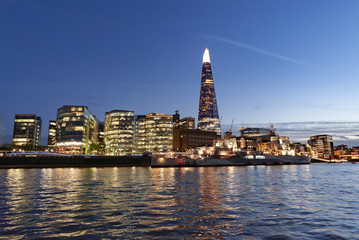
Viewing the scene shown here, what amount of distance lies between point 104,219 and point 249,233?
10239mm

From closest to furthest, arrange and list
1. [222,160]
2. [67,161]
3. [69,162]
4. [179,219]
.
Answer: [179,219], [67,161], [69,162], [222,160]

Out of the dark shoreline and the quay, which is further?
the quay

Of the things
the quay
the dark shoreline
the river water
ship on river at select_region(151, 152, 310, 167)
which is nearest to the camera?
the river water

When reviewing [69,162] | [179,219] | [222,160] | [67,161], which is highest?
[67,161]

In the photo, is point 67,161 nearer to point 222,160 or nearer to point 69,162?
point 69,162

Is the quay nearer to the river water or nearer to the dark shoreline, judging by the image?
the dark shoreline

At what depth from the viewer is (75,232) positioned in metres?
15.0

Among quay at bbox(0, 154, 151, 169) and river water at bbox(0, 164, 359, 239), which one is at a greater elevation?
quay at bbox(0, 154, 151, 169)

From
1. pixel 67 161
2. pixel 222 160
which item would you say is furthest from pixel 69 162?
pixel 222 160

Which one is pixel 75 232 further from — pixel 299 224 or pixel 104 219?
pixel 299 224

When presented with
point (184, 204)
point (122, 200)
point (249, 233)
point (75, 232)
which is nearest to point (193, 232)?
point (249, 233)

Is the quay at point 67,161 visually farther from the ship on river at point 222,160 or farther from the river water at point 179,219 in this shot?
the river water at point 179,219

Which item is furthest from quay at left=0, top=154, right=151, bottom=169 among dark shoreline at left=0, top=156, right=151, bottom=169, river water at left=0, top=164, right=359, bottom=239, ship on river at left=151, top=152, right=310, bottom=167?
river water at left=0, top=164, right=359, bottom=239

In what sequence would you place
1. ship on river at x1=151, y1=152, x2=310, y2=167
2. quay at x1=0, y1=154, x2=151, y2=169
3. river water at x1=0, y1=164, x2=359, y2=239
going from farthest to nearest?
ship on river at x1=151, y1=152, x2=310, y2=167 < quay at x1=0, y1=154, x2=151, y2=169 < river water at x1=0, y1=164, x2=359, y2=239
